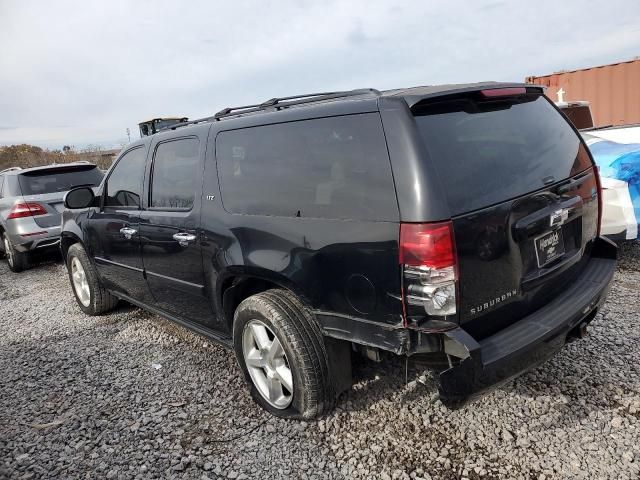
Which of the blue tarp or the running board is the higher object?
the blue tarp

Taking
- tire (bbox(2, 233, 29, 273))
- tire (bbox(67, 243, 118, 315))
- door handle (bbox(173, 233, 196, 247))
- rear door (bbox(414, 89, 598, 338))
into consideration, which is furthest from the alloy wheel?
tire (bbox(2, 233, 29, 273))

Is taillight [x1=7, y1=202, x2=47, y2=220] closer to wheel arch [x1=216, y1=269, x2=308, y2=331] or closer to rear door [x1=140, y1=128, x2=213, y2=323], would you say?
rear door [x1=140, y1=128, x2=213, y2=323]

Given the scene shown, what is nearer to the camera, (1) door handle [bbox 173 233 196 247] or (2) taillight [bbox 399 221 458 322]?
(2) taillight [bbox 399 221 458 322]

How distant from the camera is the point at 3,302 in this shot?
596 centimetres

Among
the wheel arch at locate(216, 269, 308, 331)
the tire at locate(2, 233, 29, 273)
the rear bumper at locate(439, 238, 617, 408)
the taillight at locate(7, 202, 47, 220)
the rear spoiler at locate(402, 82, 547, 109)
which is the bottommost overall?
the tire at locate(2, 233, 29, 273)

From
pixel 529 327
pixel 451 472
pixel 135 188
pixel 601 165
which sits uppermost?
pixel 135 188

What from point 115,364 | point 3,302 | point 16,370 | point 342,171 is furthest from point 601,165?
point 3,302

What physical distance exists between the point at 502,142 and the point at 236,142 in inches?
60.4

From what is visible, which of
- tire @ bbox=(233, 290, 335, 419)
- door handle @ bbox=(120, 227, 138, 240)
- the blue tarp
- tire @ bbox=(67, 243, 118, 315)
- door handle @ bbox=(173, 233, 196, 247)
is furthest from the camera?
tire @ bbox=(67, 243, 118, 315)

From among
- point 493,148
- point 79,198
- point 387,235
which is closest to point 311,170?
point 387,235

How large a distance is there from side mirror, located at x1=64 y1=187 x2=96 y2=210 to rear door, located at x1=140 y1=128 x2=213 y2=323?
102 cm

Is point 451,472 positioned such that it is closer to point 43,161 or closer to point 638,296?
point 638,296

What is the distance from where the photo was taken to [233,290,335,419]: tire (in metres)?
2.45

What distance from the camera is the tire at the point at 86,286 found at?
4.66 metres
